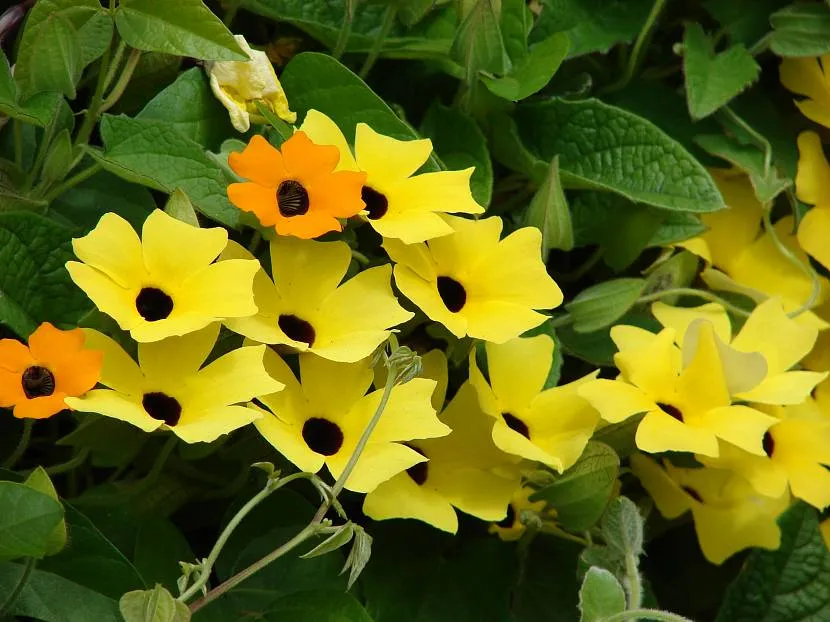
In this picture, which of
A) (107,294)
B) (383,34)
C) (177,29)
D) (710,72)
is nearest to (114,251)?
(107,294)

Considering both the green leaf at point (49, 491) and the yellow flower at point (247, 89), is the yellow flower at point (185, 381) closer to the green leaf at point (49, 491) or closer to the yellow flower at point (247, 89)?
the green leaf at point (49, 491)

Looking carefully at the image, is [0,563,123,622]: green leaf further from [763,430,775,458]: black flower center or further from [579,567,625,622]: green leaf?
[763,430,775,458]: black flower center

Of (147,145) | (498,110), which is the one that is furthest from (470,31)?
(147,145)

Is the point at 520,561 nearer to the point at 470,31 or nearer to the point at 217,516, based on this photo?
the point at 217,516

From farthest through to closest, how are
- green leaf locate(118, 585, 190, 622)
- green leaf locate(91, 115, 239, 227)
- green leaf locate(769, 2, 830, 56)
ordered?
1. green leaf locate(769, 2, 830, 56)
2. green leaf locate(91, 115, 239, 227)
3. green leaf locate(118, 585, 190, 622)

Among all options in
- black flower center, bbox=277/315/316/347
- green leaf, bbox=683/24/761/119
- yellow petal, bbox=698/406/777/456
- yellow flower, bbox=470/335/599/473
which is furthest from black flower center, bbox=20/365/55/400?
green leaf, bbox=683/24/761/119

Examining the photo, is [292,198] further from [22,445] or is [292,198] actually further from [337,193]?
[22,445]
